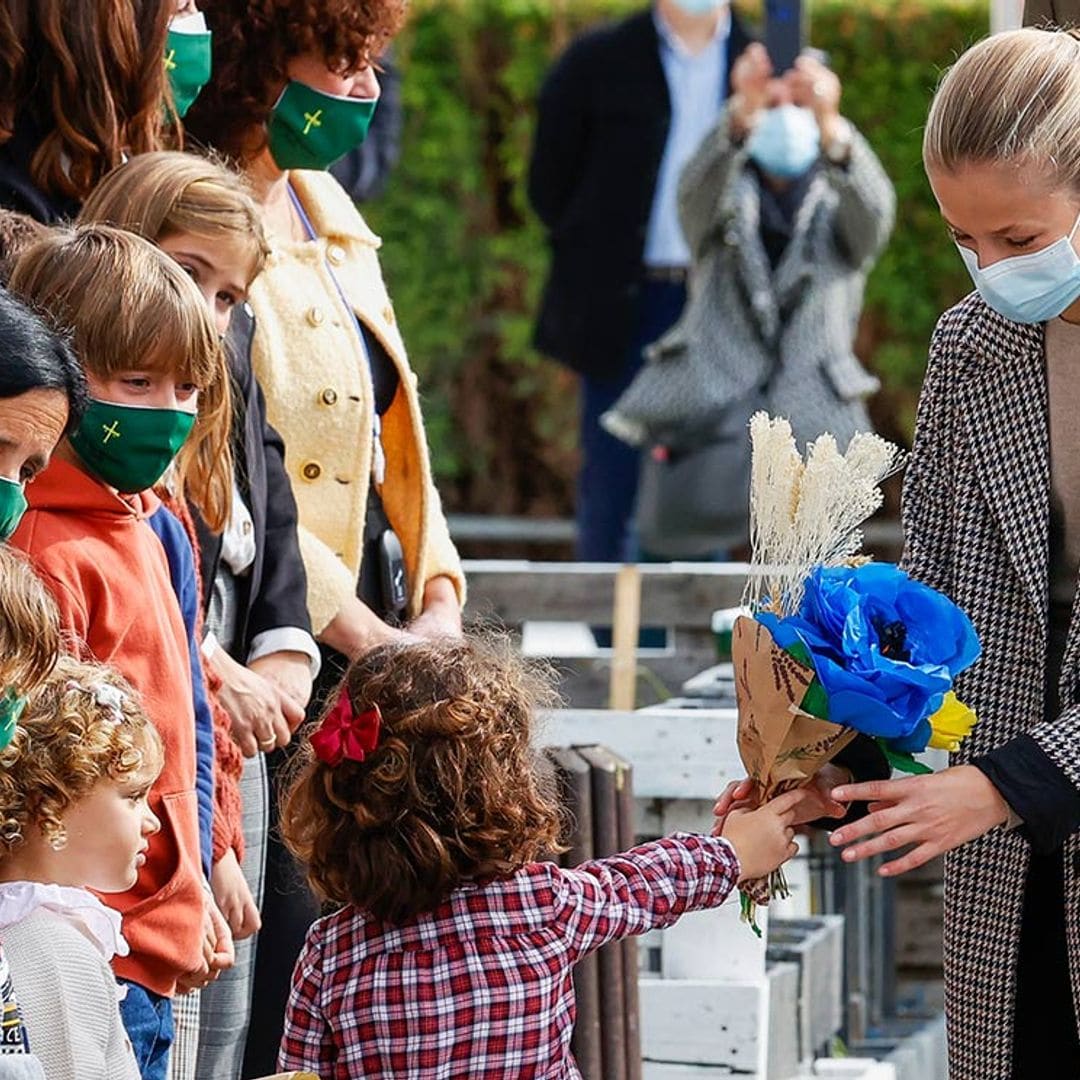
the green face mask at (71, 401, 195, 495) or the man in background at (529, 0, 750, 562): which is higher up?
the green face mask at (71, 401, 195, 495)

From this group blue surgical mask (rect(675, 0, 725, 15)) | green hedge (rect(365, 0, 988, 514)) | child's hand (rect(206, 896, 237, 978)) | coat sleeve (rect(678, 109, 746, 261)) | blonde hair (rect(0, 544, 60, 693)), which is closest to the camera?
blonde hair (rect(0, 544, 60, 693))

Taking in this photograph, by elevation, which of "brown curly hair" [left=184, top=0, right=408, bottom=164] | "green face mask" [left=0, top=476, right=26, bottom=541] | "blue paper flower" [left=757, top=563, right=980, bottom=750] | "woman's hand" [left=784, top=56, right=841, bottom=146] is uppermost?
"brown curly hair" [left=184, top=0, right=408, bottom=164]

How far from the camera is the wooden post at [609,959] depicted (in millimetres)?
3797

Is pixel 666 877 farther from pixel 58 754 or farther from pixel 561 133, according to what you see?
pixel 561 133

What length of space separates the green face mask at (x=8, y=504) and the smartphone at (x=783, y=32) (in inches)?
181

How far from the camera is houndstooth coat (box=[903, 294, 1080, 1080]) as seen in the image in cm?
297

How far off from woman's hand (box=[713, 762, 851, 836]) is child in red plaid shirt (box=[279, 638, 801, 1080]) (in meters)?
0.15

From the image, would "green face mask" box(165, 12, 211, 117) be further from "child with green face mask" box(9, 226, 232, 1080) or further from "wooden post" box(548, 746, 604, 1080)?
"wooden post" box(548, 746, 604, 1080)

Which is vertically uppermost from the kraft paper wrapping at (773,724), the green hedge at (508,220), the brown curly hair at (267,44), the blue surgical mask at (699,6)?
the brown curly hair at (267,44)

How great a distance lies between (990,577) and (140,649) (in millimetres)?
1078

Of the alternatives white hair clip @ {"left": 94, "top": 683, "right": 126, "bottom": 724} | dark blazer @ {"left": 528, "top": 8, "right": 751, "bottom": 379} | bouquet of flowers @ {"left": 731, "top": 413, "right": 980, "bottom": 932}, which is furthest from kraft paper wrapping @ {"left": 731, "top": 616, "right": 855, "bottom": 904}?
dark blazer @ {"left": 528, "top": 8, "right": 751, "bottom": 379}

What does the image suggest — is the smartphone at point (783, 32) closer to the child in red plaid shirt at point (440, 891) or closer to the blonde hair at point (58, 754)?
the child in red plaid shirt at point (440, 891)

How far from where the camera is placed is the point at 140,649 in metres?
2.94

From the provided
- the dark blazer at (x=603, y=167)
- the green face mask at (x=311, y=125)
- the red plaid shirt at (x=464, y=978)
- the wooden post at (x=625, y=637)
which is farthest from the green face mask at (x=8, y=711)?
the dark blazer at (x=603, y=167)
